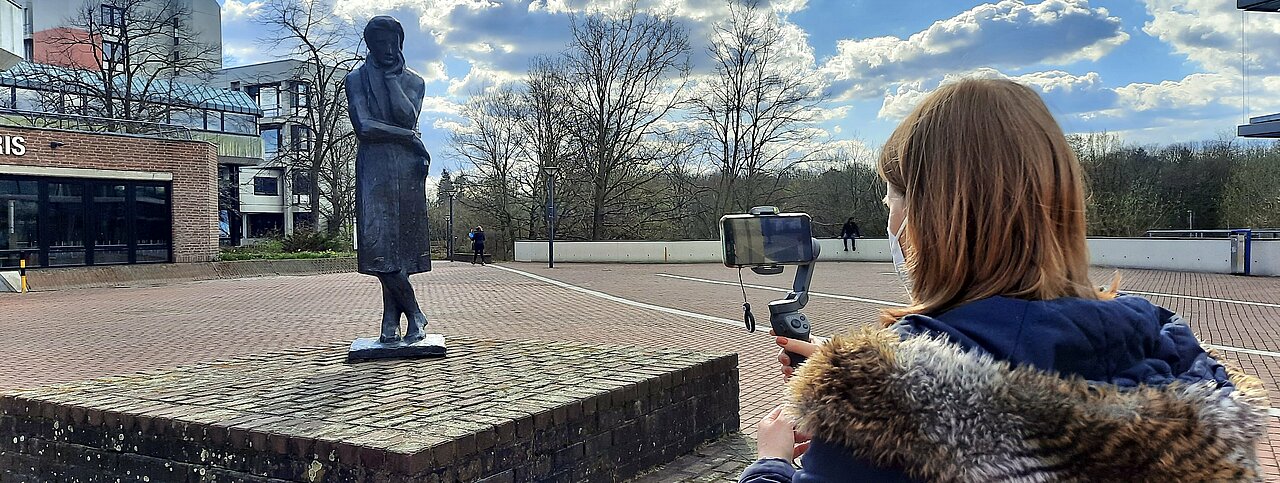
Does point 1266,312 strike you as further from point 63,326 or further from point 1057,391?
point 63,326

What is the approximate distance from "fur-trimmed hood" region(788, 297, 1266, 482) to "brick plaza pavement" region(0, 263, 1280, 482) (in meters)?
3.57

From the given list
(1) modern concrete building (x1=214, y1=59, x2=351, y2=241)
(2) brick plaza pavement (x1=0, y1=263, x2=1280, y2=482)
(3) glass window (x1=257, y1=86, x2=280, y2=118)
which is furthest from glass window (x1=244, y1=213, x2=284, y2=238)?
(2) brick plaza pavement (x1=0, y1=263, x2=1280, y2=482)

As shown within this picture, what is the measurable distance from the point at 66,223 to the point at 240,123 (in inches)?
1264

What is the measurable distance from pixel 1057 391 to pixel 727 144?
41.2 meters

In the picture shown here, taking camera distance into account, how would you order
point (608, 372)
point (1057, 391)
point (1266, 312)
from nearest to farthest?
1. point (1057, 391)
2. point (608, 372)
3. point (1266, 312)

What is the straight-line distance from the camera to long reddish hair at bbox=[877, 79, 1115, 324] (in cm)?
133

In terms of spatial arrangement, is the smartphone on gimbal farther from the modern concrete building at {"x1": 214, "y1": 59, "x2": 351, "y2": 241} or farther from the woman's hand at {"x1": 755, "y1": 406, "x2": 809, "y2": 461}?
the modern concrete building at {"x1": 214, "y1": 59, "x2": 351, "y2": 241}

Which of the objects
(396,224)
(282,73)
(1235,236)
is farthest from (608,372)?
(282,73)

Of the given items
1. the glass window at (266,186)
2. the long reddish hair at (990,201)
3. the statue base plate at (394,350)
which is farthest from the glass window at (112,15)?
the long reddish hair at (990,201)

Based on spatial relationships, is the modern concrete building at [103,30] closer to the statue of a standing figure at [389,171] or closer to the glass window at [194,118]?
the glass window at [194,118]

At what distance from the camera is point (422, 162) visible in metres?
6.12

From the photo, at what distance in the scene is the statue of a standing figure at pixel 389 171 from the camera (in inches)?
232

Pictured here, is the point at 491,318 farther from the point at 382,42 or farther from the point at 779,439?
the point at 779,439

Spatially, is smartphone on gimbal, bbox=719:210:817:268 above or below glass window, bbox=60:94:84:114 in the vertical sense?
below
